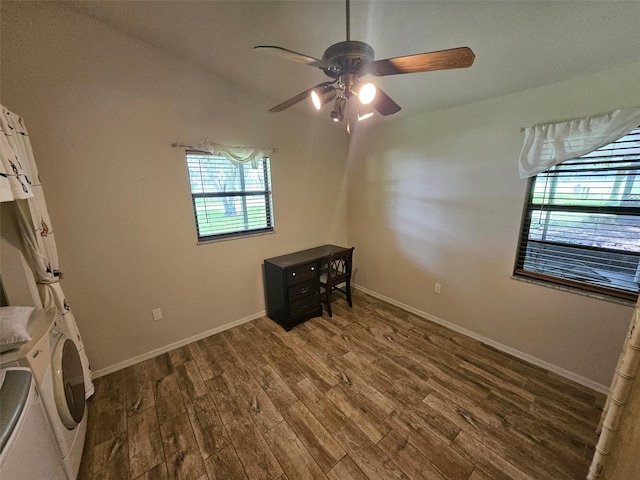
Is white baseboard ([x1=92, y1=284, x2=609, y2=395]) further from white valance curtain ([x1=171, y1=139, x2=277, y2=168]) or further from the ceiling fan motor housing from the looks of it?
the ceiling fan motor housing

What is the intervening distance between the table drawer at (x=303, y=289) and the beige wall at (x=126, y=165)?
1.79 ft

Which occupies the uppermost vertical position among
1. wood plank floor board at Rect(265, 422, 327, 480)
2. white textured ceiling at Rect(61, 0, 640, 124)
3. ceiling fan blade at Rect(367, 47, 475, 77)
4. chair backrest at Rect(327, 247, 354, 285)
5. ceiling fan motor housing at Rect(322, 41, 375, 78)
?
white textured ceiling at Rect(61, 0, 640, 124)

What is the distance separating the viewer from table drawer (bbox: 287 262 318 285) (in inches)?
105

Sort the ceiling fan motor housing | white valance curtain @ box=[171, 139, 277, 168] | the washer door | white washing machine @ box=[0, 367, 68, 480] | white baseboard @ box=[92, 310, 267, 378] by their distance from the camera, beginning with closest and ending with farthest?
white washing machine @ box=[0, 367, 68, 480], the ceiling fan motor housing, the washer door, white baseboard @ box=[92, 310, 267, 378], white valance curtain @ box=[171, 139, 277, 168]

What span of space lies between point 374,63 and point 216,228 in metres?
2.11

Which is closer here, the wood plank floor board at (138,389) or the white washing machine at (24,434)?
the white washing machine at (24,434)

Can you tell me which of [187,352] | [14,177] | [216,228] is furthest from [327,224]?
[14,177]

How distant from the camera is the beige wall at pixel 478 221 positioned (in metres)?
1.85

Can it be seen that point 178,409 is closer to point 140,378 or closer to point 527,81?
point 140,378

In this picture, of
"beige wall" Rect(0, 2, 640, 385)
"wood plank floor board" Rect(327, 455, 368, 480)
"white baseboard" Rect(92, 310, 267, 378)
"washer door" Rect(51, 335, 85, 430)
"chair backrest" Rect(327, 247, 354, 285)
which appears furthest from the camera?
"chair backrest" Rect(327, 247, 354, 285)

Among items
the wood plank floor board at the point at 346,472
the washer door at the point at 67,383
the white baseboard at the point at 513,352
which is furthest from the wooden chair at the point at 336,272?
the washer door at the point at 67,383

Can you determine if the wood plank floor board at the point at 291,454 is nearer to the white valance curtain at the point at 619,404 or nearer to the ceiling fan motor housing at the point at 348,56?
the white valance curtain at the point at 619,404

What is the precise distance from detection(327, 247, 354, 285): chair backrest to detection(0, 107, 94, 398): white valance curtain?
2.23 m

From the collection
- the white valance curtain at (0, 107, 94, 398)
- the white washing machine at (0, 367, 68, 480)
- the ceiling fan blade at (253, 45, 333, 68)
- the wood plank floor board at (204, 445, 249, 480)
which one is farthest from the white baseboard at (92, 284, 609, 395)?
the ceiling fan blade at (253, 45, 333, 68)
